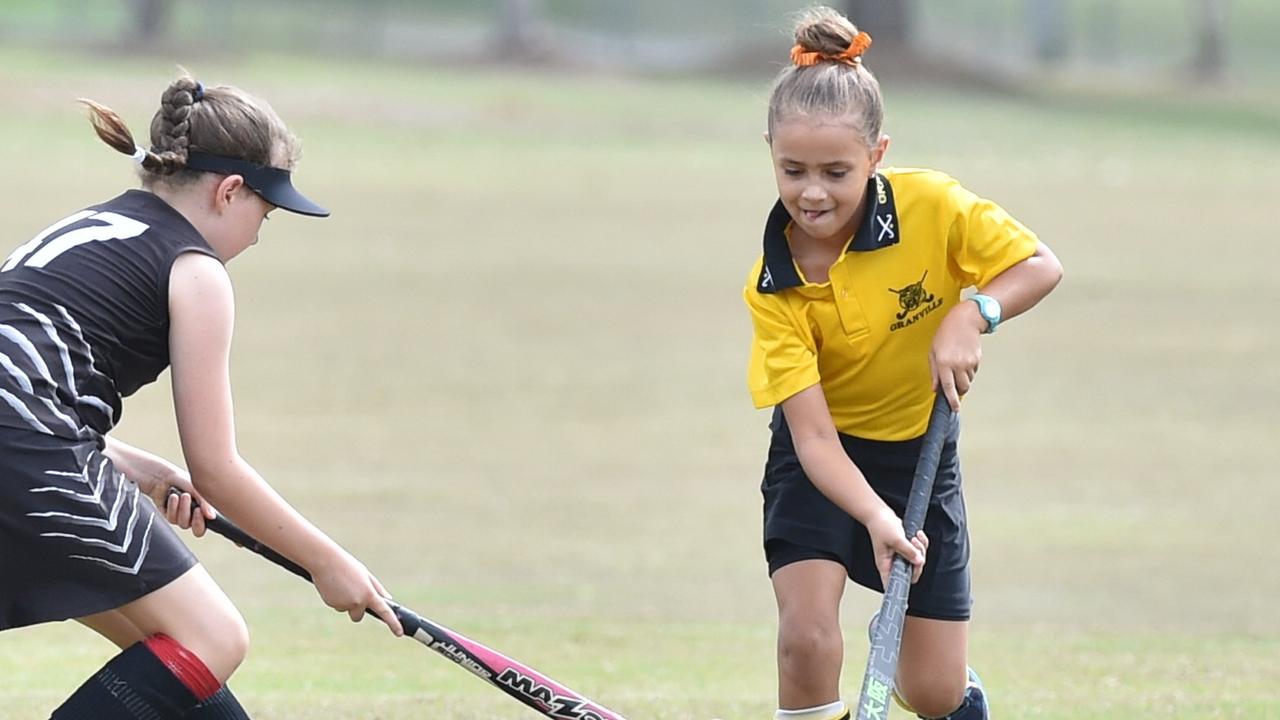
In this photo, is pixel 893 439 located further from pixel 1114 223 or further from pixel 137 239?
pixel 1114 223

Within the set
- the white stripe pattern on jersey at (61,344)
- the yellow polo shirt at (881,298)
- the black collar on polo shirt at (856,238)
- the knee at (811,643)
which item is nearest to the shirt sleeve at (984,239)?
the yellow polo shirt at (881,298)

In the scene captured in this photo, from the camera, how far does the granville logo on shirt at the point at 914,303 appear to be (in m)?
4.35

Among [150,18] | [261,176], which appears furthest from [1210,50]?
[261,176]

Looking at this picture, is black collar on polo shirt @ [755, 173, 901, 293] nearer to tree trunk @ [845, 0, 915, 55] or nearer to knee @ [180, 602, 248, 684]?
knee @ [180, 602, 248, 684]

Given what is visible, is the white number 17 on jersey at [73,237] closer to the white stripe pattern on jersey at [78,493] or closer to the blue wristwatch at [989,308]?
the white stripe pattern on jersey at [78,493]

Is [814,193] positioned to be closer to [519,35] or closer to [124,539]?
[124,539]

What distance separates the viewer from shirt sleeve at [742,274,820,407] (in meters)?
4.21

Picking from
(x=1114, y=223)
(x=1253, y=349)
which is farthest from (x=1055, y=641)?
(x=1114, y=223)

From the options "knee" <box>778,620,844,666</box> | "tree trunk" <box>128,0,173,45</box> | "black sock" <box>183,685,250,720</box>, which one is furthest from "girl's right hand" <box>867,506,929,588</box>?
"tree trunk" <box>128,0,173,45</box>

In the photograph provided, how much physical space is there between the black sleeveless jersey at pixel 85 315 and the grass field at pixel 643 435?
1422 millimetres

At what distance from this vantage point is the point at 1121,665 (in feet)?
20.1

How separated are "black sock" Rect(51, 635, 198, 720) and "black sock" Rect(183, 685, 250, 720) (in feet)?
0.76

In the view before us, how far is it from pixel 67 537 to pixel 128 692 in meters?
0.31

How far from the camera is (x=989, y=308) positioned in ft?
14.1
